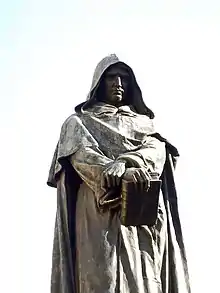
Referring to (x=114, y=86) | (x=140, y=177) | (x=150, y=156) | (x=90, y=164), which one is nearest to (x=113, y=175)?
(x=140, y=177)

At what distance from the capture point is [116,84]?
12.4m

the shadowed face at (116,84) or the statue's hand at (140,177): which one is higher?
the shadowed face at (116,84)

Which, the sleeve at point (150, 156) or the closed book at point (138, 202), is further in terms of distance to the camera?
the sleeve at point (150, 156)

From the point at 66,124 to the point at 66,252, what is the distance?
5.54 ft

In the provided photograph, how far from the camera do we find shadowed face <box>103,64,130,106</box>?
12.4 meters

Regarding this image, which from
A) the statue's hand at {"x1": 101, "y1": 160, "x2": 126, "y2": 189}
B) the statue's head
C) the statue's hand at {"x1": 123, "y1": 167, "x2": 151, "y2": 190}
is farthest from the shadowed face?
the statue's hand at {"x1": 123, "y1": 167, "x2": 151, "y2": 190}

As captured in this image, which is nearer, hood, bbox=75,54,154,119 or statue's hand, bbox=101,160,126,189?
statue's hand, bbox=101,160,126,189

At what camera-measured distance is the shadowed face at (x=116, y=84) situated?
487 inches

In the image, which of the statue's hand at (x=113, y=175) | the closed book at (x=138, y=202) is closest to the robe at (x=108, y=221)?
the statue's hand at (x=113, y=175)

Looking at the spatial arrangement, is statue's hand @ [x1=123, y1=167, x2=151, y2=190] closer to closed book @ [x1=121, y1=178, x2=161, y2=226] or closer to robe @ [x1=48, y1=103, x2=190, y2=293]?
closed book @ [x1=121, y1=178, x2=161, y2=226]

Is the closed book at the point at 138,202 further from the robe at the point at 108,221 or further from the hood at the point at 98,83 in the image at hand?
the hood at the point at 98,83

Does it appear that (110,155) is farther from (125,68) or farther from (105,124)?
(125,68)

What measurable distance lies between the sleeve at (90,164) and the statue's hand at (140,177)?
15.6 inches

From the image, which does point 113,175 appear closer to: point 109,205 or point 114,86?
point 109,205
